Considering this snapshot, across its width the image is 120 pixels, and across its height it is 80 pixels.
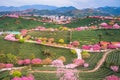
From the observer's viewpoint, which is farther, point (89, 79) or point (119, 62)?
point (119, 62)

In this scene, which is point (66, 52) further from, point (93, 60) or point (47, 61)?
point (47, 61)

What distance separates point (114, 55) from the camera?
→ 79062 mm

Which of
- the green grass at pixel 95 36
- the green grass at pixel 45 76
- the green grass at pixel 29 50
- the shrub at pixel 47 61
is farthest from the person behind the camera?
the green grass at pixel 95 36

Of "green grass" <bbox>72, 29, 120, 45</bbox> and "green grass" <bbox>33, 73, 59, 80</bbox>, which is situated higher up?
"green grass" <bbox>33, 73, 59, 80</bbox>

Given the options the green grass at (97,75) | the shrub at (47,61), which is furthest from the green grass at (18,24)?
the green grass at (97,75)

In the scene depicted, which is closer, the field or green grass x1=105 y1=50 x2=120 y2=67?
the field

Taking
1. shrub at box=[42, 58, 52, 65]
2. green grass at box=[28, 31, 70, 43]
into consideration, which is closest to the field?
green grass at box=[28, 31, 70, 43]

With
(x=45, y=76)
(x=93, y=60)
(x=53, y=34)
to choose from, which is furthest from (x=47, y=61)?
(x=53, y=34)

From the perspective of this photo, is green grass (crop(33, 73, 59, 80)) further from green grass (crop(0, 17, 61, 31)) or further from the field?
green grass (crop(0, 17, 61, 31))

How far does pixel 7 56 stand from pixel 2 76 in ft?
58.9

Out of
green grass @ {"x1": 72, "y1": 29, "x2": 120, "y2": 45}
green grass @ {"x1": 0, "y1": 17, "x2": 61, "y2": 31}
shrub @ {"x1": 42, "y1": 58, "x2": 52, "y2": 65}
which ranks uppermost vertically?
green grass @ {"x1": 72, "y1": 29, "x2": 120, "y2": 45}

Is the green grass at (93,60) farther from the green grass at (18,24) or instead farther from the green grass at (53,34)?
the green grass at (18,24)

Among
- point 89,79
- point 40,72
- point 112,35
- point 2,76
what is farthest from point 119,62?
point 112,35

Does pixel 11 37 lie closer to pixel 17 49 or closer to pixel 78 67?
pixel 17 49
